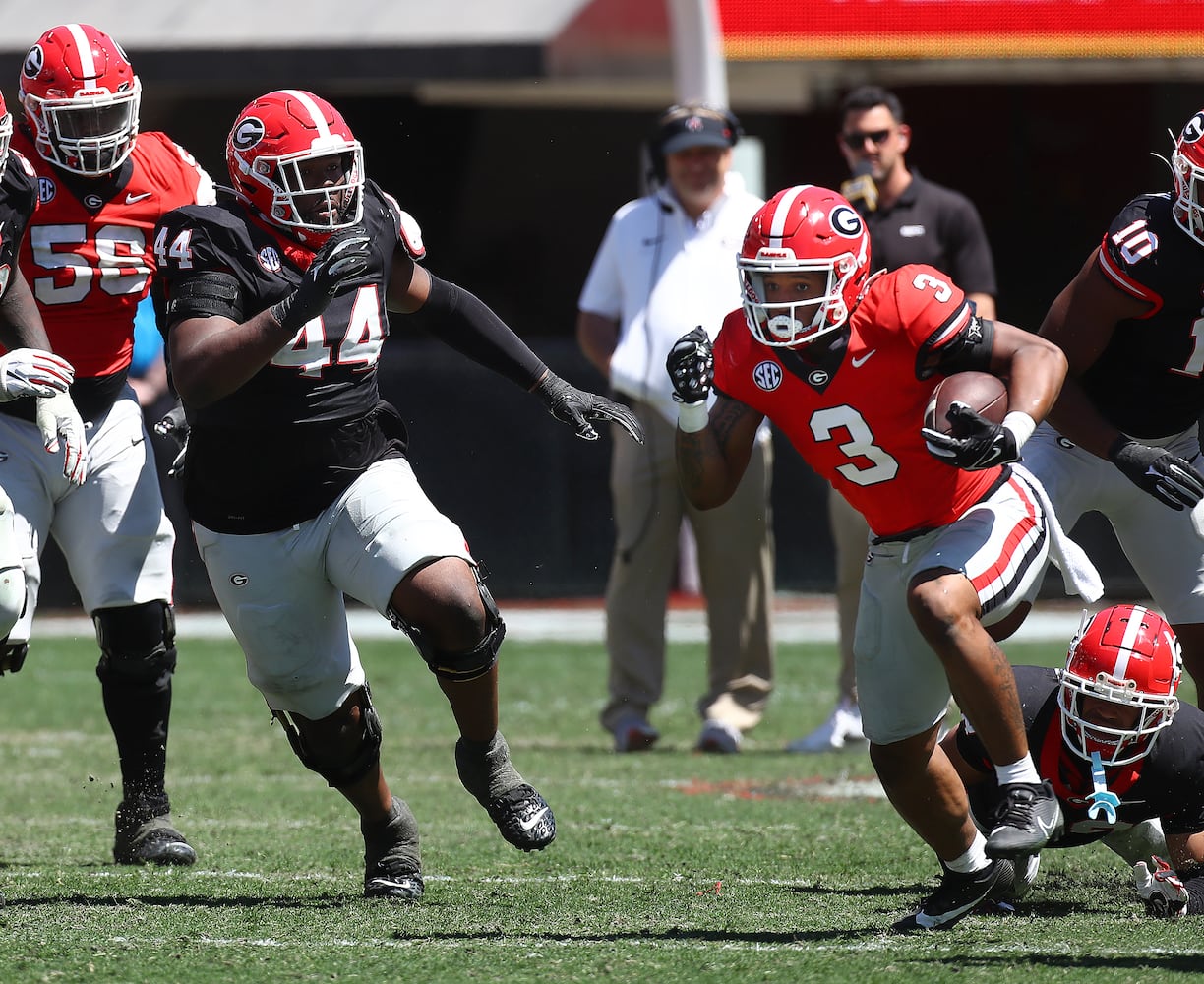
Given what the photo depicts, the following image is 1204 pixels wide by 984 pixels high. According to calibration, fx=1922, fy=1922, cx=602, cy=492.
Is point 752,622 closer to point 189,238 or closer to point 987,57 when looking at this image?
point 189,238

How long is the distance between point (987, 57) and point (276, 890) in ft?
24.3

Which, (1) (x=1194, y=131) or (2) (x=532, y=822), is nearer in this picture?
(2) (x=532, y=822)

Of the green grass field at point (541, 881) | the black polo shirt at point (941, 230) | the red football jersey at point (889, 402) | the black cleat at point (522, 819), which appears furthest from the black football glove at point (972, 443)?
the black polo shirt at point (941, 230)

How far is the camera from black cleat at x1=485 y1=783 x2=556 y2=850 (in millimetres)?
4488

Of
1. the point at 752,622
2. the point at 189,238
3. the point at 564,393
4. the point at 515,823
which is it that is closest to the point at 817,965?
the point at 515,823

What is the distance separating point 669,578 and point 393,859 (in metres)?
2.94

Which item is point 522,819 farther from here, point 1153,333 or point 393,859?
point 1153,333

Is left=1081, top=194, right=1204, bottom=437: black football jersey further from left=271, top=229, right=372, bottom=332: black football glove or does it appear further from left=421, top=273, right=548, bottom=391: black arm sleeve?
left=271, top=229, right=372, bottom=332: black football glove

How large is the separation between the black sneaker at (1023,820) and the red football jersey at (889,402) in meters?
0.67

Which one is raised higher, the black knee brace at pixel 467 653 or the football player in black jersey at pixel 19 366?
the football player in black jersey at pixel 19 366

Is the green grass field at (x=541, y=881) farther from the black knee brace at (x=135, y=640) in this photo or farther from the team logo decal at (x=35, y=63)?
the team logo decal at (x=35, y=63)

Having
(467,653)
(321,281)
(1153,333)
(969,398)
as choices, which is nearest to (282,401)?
(321,281)

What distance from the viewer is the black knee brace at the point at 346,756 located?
4652 millimetres

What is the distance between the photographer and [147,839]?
5.08 meters
